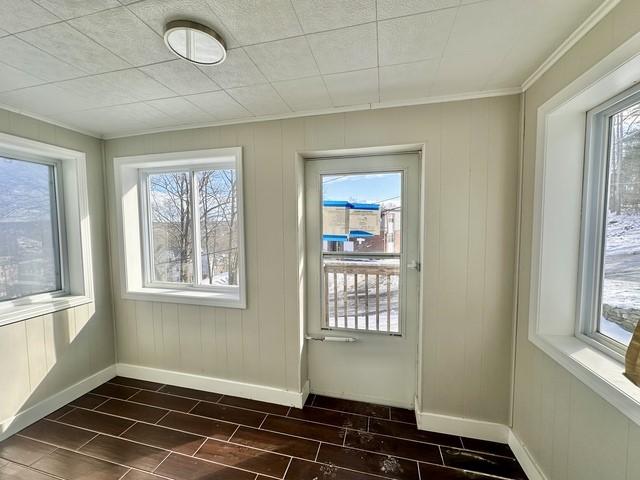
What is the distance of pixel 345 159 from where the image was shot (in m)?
2.02

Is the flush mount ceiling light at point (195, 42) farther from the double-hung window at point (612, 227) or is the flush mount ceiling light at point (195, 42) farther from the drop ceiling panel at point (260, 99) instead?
the double-hung window at point (612, 227)

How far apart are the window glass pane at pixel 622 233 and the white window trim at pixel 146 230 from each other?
2152 millimetres

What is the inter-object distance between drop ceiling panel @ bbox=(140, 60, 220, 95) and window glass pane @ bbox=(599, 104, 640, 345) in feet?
6.69

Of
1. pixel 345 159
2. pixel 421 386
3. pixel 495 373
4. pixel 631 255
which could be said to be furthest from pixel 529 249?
pixel 345 159

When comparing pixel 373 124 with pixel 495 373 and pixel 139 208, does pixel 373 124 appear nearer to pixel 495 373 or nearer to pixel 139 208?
pixel 495 373

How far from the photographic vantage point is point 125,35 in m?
1.13

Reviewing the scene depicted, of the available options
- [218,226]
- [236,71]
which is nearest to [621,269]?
[236,71]

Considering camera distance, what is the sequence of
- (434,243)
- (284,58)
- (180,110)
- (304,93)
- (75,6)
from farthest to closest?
(180,110) < (434,243) < (304,93) < (284,58) < (75,6)

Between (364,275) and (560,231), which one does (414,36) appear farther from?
(364,275)

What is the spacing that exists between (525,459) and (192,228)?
2.88 metres

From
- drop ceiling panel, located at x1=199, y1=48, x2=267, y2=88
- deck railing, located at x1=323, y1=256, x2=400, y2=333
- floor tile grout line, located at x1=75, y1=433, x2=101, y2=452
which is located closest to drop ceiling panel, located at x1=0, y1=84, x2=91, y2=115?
drop ceiling panel, located at x1=199, y1=48, x2=267, y2=88

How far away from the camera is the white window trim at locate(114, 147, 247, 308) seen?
2.11 m

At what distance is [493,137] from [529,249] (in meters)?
0.73

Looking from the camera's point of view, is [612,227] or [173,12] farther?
[612,227]
